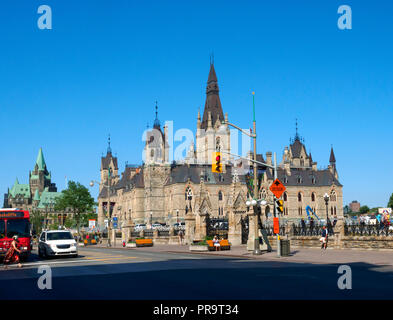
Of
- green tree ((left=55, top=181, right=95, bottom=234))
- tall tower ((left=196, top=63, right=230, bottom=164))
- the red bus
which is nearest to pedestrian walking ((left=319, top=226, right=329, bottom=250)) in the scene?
the red bus

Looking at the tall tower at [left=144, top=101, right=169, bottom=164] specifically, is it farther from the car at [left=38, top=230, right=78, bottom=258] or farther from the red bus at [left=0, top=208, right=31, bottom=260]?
the red bus at [left=0, top=208, right=31, bottom=260]

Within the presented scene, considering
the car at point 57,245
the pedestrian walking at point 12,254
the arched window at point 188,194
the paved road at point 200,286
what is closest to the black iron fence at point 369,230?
the paved road at point 200,286

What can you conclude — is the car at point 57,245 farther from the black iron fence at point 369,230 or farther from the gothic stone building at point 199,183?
the gothic stone building at point 199,183

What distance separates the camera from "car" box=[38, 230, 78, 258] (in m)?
27.3

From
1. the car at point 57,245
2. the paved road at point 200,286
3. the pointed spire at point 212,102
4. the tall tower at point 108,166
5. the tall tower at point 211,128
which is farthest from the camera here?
the tall tower at point 108,166

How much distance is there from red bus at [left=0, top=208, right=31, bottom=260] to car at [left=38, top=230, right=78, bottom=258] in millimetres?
1582

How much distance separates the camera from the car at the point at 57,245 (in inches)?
1075

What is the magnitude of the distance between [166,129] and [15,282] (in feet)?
358

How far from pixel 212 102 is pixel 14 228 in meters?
108

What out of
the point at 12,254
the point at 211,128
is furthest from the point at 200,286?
the point at 211,128

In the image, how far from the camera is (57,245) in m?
27.4

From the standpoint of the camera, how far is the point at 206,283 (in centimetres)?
1366
